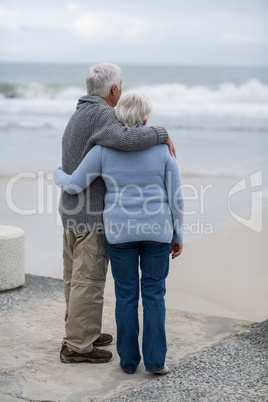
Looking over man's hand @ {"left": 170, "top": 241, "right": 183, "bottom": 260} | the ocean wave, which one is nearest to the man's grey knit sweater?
man's hand @ {"left": 170, "top": 241, "right": 183, "bottom": 260}

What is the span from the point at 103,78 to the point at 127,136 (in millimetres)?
437

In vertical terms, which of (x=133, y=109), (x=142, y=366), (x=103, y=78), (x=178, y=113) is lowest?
(x=142, y=366)

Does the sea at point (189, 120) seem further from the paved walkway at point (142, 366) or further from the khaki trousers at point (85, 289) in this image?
the khaki trousers at point (85, 289)

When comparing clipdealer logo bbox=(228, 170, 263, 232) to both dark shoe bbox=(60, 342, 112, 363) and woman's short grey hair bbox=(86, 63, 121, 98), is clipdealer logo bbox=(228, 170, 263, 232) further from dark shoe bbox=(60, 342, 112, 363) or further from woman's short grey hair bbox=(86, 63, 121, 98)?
woman's short grey hair bbox=(86, 63, 121, 98)

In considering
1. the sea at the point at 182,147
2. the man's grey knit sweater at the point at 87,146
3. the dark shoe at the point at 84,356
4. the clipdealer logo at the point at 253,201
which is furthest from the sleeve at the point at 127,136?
the clipdealer logo at the point at 253,201

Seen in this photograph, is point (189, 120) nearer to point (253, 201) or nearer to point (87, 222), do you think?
point (253, 201)

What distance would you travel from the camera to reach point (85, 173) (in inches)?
124

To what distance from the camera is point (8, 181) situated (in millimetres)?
9961

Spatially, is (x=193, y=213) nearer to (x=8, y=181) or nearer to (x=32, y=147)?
(x=8, y=181)

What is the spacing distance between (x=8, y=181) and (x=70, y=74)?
28.8 meters

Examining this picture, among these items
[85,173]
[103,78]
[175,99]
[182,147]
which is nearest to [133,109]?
[103,78]

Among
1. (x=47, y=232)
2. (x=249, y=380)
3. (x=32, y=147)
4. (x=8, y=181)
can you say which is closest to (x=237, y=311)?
(x=249, y=380)

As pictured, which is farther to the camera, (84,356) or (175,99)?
(175,99)

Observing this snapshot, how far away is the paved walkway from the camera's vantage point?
2.98m
